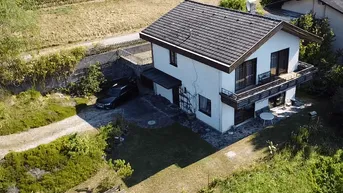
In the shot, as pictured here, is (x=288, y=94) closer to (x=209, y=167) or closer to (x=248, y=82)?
(x=248, y=82)

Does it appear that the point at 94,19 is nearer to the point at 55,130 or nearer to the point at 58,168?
the point at 55,130

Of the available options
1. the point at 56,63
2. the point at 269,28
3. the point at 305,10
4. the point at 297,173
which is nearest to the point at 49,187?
the point at 56,63

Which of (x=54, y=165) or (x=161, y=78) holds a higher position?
(x=161, y=78)

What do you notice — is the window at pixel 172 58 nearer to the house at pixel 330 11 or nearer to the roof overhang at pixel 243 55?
the roof overhang at pixel 243 55

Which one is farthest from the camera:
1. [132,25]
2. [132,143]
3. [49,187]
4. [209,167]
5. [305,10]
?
[132,25]

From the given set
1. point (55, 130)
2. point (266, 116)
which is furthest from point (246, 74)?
point (55, 130)

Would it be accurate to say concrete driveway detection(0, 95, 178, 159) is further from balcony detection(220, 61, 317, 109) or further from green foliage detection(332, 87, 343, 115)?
green foliage detection(332, 87, 343, 115)
